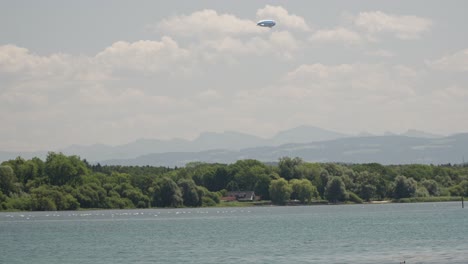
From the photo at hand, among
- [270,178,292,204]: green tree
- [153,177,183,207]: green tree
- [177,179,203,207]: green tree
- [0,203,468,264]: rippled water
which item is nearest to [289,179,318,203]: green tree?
[270,178,292,204]: green tree

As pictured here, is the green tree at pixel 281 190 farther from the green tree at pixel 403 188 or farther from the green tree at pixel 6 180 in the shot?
the green tree at pixel 6 180

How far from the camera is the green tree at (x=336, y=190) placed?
18812cm

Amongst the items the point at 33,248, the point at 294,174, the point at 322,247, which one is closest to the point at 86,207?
the point at 294,174

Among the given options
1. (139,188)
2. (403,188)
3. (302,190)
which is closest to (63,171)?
(139,188)

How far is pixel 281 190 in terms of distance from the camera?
188250 mm

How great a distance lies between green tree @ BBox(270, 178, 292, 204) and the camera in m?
188

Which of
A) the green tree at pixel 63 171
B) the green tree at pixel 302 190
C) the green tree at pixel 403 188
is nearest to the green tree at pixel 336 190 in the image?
the green tree at pixel 302 190

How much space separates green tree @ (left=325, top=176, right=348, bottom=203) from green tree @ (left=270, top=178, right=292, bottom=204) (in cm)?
773

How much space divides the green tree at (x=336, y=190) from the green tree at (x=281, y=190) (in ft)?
25.4

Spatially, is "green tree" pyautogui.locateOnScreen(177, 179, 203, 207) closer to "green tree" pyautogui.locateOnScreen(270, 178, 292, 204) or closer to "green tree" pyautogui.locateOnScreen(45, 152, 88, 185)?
"green tree" pyautogui.locateOnScreen(270, 178, 292, 204)

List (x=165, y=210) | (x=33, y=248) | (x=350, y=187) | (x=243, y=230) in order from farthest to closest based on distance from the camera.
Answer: (x=350, y=187) → (x=165, y=210) → (x=243, y=230) → (x=33, y=248)

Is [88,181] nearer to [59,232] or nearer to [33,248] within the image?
[59,232]

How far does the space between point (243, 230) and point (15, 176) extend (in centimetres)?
8882

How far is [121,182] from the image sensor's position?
593 ft
